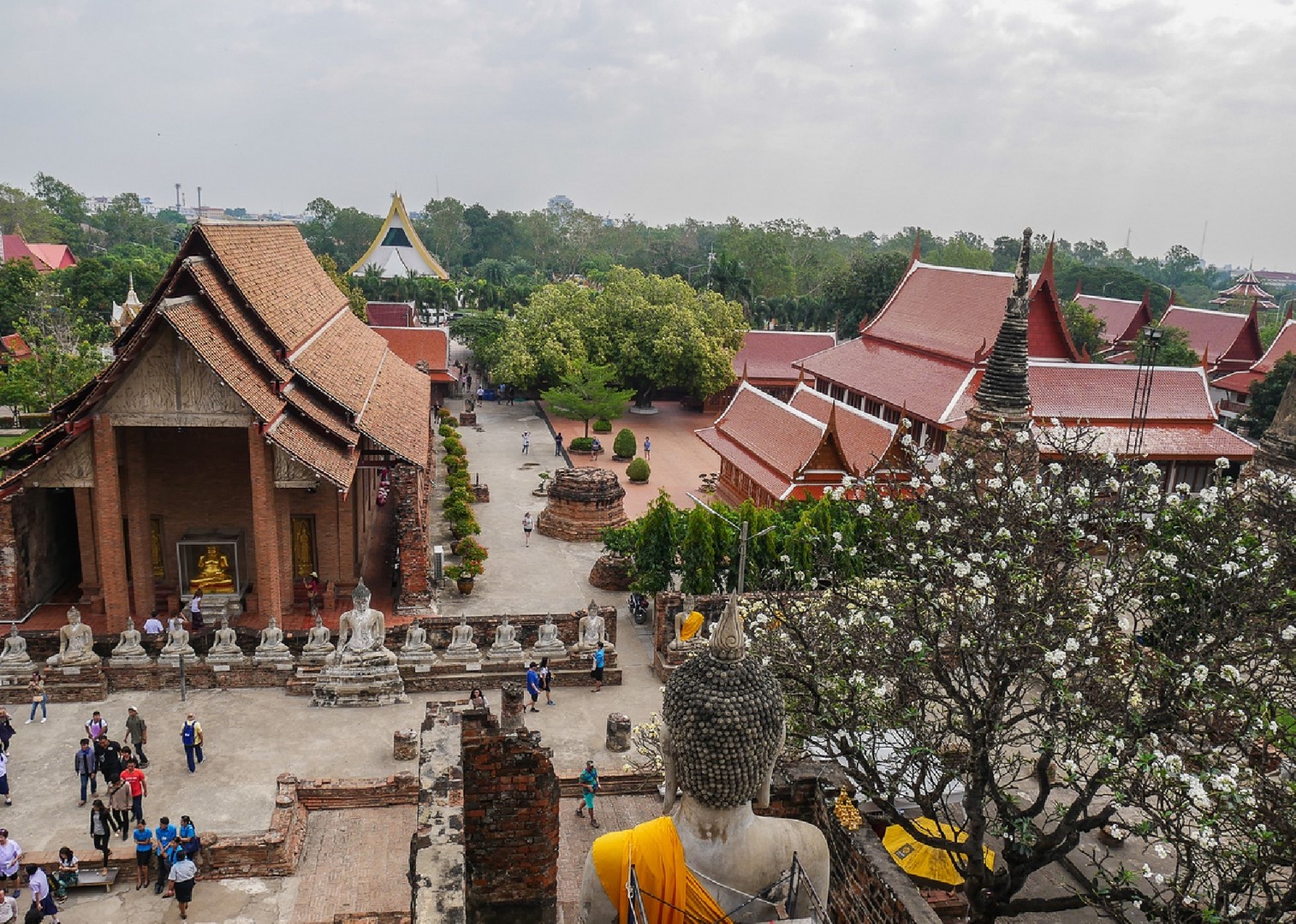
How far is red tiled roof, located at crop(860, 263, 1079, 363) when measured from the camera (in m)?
33.2

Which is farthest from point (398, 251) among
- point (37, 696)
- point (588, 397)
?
point (37, 696)

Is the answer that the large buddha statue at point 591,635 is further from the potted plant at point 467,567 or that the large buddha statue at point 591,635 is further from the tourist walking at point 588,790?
the potted plant at point 467,567

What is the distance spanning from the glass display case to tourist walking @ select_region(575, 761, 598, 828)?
10315 mm

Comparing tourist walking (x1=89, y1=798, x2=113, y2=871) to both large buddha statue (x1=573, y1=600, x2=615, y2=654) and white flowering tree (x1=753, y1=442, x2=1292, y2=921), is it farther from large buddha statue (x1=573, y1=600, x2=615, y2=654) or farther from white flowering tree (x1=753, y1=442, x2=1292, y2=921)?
white flowering tree (x1=753, y1=442, x2=1292, y2=921)

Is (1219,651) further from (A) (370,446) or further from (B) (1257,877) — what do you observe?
(A) (370,446)

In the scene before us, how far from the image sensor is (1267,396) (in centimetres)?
4278

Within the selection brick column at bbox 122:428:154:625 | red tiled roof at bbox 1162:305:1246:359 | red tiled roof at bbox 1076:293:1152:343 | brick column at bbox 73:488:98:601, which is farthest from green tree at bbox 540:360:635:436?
Result: red tiled roof at bbox 1162:305:1246:359

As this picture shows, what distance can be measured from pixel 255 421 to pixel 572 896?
11.3m

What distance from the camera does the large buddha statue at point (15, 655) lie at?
17.2 meters

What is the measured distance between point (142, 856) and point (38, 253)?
87.2m

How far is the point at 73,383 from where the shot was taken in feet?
115

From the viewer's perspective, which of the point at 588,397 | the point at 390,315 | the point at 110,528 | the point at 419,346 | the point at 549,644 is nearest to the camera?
the point at 110,528

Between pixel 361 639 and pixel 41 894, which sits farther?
pixel 361 639

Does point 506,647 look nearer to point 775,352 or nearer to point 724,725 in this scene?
point 724,725
